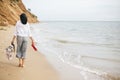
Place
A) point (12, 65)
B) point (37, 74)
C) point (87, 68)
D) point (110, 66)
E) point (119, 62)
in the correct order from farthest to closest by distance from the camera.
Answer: point (119, 62) → point (110, 66) → point (87, 68) → point (12, 65) → point (37, 74)

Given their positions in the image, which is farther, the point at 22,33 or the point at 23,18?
the point at 22,33

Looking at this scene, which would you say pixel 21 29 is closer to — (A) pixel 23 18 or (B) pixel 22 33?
(B) pixel 22 33

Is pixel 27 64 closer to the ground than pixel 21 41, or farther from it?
closer to the ground

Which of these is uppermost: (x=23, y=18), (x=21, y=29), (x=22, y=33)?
(x=23, y=18)

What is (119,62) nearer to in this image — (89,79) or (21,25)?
(89,79)

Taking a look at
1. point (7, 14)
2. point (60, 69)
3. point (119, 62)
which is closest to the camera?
point (60, 69)

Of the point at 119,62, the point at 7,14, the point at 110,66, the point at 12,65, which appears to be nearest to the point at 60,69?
the point at 12,65

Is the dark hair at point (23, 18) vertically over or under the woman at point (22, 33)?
over

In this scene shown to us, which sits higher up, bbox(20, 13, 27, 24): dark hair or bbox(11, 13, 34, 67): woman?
bbox(20, 13, 27, 24): dark hair

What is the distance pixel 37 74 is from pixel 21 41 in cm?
116

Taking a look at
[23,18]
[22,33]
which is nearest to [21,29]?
[22,33]

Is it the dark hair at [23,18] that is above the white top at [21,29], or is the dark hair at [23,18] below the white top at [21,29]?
above

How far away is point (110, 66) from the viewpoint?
30.2ft

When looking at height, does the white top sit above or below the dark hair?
below
